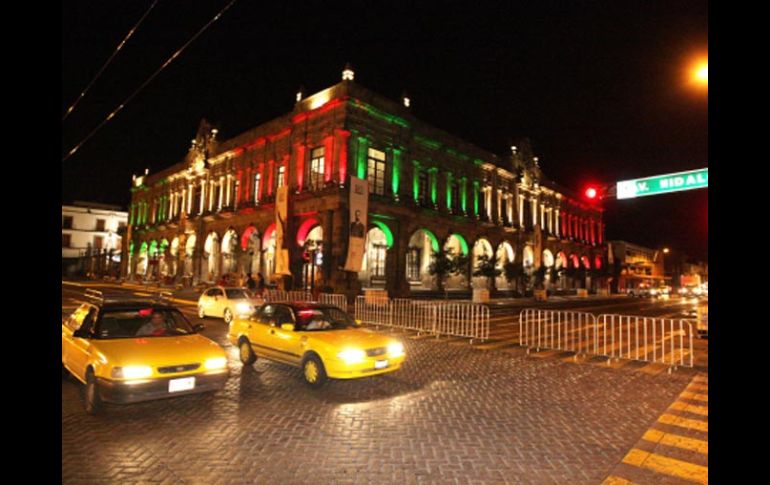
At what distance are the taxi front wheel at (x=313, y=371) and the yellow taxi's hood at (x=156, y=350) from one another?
5.65ft

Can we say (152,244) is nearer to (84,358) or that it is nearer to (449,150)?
(449,150)

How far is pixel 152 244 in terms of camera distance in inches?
2060

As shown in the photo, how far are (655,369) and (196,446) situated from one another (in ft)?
33.1

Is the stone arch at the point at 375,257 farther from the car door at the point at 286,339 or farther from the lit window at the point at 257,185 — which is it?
the car door at the point at 286,339

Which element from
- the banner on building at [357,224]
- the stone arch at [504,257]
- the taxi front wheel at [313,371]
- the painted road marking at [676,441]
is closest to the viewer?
the painted road marking at [676,441]

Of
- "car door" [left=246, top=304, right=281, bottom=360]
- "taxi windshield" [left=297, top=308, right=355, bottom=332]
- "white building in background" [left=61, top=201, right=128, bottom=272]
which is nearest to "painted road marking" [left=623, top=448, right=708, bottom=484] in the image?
"taxi windshield" [left=297, top=308, right=355, bottom=332]

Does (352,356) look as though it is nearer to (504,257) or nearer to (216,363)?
(216,363)

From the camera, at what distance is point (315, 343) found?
25.2 ft

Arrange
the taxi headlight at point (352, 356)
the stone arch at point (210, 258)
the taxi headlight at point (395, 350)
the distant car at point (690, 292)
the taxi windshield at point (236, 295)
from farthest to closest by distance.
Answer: the distant car at point (690, 292) < the stone arch at point (210, 258) < the taxi windshield at point (236, 295) < the taxi headlight at point (395, 350) < the taxi headlight at point (352, 356)

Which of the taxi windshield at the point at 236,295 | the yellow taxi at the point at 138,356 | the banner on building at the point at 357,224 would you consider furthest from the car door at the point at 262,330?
the banner on building at the point at 357,224

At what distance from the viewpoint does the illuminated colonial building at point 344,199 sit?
28.9 m

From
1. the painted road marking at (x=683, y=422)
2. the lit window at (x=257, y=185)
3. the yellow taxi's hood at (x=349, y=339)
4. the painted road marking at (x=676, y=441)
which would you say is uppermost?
the lit window at (x=257, y=185)
